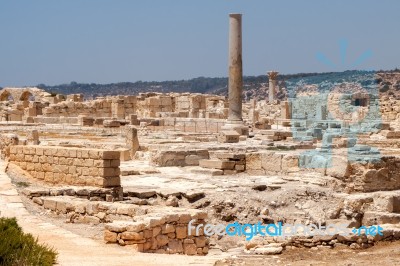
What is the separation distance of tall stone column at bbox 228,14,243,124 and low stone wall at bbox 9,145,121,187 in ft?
38.6

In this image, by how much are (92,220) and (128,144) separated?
9.96 metres

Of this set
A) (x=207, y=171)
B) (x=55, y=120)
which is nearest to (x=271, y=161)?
(x=207, y=171)

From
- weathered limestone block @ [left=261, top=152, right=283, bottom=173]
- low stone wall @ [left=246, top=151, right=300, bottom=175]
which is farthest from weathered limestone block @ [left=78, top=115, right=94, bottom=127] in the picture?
weathered limestone block @ [left=261, top=152, right=283, bottom=173]

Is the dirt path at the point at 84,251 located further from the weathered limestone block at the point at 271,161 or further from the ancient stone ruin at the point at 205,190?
the weathered limestone block at the point at 271,161

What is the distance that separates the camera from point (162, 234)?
9.25 m

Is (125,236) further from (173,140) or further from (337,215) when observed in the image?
(173,140)

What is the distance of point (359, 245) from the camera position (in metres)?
10.2

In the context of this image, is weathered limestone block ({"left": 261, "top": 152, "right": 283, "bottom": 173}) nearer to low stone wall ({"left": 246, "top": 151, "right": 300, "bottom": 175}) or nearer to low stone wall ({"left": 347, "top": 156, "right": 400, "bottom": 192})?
low stone wall ({"left": 246, "top": 151, "right": 300, "bottom": 175})

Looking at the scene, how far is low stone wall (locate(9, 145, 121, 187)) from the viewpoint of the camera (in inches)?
504

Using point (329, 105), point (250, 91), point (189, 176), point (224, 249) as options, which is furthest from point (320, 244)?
point (250, 91)

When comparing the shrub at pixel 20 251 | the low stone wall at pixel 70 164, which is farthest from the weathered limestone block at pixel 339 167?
the shrub at pixel 20 251

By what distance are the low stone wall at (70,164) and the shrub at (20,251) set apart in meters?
5.23

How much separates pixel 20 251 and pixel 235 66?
18786 millimetres

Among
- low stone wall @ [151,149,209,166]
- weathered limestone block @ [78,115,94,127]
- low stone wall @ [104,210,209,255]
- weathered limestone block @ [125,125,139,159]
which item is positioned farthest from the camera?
weathered limestone block @ [78,115,94,127]
